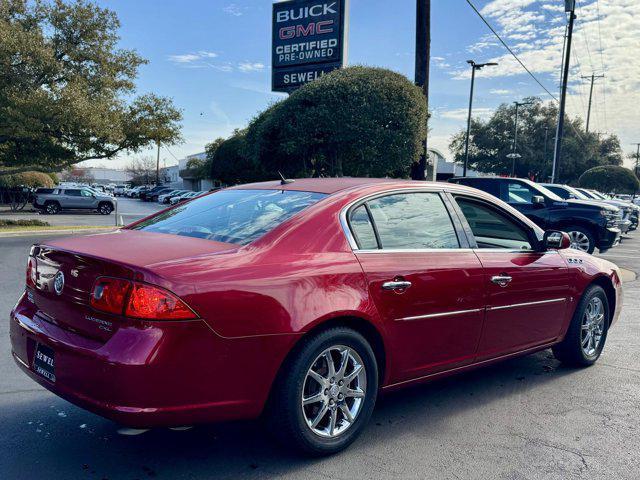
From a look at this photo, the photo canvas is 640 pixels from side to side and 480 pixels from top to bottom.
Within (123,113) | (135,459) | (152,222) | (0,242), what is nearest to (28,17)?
(123,113)

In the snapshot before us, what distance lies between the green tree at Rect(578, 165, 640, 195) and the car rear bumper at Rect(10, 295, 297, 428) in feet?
179

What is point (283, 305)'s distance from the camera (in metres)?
2.93

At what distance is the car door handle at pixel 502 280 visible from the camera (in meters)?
4.01

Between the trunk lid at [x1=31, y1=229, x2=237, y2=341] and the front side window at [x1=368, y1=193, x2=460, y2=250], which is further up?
the front side window at [x1=368, y1=193, x2=460, y2=250]

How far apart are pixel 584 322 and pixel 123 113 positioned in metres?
20.4

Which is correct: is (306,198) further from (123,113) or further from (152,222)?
(123,113)

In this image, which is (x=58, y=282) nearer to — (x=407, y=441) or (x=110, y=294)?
(x=110, y=294)

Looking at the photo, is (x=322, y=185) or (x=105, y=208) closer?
(x=322, y=185)

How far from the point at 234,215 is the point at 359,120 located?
11.1m

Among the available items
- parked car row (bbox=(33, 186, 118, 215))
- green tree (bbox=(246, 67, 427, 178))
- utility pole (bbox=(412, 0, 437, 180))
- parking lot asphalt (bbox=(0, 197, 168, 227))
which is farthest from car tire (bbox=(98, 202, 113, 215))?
utility pole (bbox=(412, 0, 437, 180))

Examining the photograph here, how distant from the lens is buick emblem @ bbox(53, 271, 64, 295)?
9.89ft

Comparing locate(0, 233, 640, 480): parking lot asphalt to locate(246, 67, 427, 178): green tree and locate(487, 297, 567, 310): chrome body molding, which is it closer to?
locate(487, 297, 567, 310): chrome body molding

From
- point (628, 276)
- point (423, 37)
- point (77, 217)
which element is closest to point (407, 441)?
point (628, 276)

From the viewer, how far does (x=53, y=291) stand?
307cm
